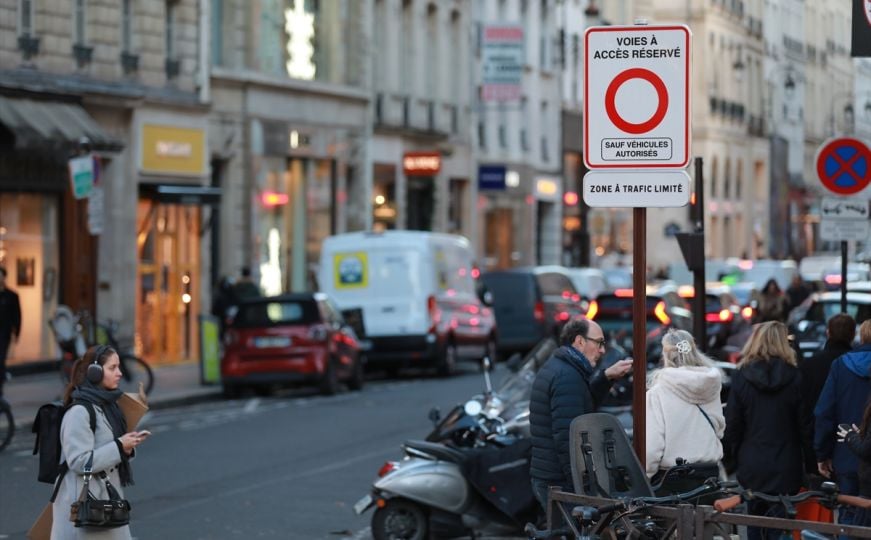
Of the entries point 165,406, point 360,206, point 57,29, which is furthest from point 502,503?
point 360,206

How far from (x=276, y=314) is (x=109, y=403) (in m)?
19.2

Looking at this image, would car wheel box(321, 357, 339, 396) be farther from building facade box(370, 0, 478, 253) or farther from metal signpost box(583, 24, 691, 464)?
metal signpost box(583, 24, 691, 464)

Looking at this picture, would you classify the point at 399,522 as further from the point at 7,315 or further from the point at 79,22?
the point at 79,22

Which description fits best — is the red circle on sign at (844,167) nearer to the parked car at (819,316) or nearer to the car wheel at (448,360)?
the parked car at (819,316)

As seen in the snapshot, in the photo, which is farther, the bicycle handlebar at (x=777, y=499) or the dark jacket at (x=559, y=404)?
the dark jacket at (x=559, y=404)

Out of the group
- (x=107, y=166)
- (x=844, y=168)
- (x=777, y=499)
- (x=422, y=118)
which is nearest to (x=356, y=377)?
(x=107, y=166)

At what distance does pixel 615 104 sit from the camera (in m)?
8.32

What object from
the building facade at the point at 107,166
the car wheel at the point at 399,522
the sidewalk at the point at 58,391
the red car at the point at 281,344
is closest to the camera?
the car wheel at the point at 399,522

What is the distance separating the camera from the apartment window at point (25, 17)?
31625 mm

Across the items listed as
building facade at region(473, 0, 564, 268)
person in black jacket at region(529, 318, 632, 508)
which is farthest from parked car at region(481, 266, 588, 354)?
person in black jacket at region(529, 318, 632, 508)

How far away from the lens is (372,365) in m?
34.8

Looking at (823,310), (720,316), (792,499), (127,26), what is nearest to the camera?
(792,499)

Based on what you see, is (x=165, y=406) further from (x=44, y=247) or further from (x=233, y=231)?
(x=233, y=231)

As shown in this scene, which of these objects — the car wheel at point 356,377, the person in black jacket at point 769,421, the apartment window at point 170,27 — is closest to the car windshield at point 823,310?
the car wheel at point 356,377
